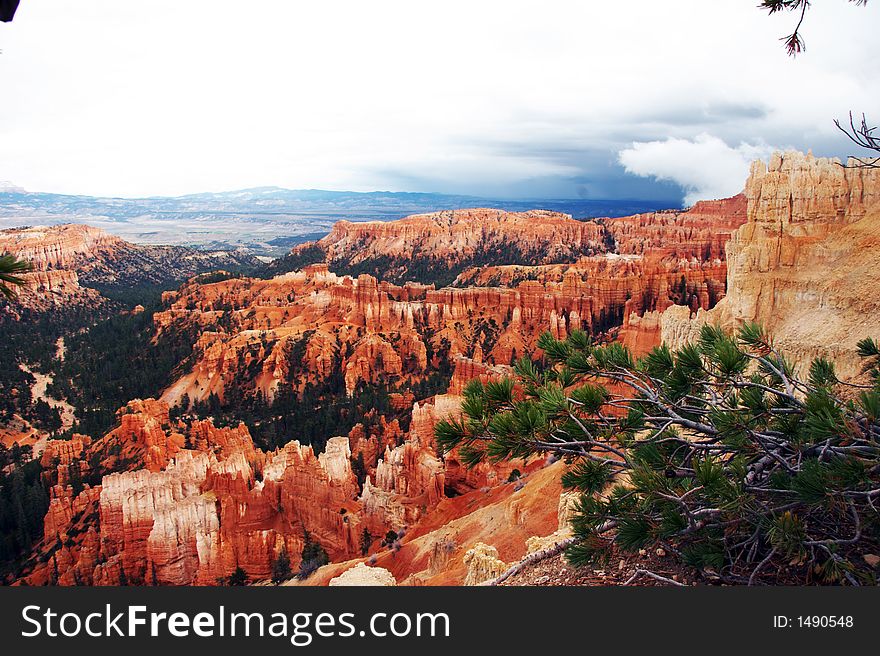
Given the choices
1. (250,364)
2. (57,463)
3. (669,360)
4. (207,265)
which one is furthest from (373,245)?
(669,360)

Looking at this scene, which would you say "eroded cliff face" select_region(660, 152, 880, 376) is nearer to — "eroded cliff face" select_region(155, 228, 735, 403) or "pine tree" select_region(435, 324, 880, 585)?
"pine tree" select_region(435, 324, 880, 585)

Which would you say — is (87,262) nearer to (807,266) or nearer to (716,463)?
(807,266)

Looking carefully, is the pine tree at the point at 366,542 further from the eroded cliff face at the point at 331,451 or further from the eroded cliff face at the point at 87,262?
the eroded cliff face at the point at 87,262

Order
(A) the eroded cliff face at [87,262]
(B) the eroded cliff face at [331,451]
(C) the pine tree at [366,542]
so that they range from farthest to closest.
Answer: (A) the eroded cliff face at [87,262] → (C) the pine tree at [366,542] → (B) the eroded cliff face at [331,451]

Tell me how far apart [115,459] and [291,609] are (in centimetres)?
2991

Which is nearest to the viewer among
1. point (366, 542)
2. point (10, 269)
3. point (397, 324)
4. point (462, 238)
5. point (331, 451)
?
point (10, 269)

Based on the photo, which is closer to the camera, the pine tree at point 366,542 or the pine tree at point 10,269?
the pine tree at point 10,269

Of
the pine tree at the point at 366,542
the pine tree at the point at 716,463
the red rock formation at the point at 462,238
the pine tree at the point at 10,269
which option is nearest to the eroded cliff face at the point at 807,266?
the pine tree at the point at 716,463

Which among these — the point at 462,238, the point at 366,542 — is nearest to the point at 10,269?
the point at 366,542

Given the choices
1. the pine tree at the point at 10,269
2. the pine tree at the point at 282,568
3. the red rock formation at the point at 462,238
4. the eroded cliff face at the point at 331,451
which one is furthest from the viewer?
the red rock formation at the point at 462,238

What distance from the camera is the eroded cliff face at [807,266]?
11173mm

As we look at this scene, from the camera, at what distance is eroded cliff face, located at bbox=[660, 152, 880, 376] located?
11.2m

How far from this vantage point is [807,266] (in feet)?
46.5

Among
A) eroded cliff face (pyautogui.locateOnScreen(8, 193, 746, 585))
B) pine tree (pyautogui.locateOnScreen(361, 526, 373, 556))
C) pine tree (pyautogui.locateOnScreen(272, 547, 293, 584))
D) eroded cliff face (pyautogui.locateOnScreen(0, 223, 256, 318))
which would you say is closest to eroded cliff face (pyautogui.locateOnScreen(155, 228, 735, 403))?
eroded cliff face (pyautogui.locateOnScreen(8, 193, 746, 585))
